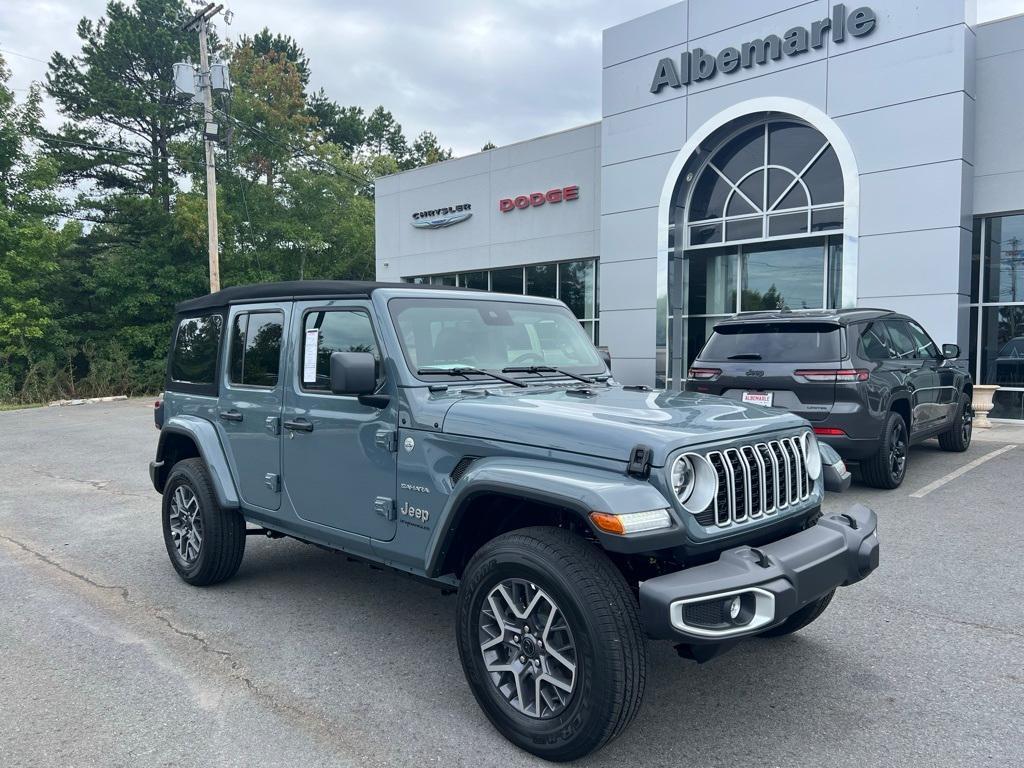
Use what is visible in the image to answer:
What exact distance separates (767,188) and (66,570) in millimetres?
13487

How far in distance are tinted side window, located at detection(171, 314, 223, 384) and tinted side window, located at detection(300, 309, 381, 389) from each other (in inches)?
42.5

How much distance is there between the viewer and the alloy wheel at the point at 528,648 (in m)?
2.81

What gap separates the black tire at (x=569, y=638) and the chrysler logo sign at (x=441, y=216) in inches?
733

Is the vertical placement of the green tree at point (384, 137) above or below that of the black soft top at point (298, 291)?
above

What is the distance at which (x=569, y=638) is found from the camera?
279 cm

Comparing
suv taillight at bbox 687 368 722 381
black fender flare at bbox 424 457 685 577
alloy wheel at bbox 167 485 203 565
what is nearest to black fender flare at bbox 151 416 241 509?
alloy wheel at bbox 167 485 203 565

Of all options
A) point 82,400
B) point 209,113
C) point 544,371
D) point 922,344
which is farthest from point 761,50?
point 82,400

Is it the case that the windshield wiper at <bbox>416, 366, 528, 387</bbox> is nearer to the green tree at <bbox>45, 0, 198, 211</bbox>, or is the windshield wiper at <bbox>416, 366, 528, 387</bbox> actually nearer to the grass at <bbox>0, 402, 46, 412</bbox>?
the grass at <bbox>0, 402, 46, 412</bbox>

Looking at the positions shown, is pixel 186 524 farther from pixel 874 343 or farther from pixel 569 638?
pixel 874 343

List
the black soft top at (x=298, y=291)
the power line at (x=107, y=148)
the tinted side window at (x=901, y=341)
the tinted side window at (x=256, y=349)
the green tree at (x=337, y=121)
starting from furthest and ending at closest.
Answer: the green tree at (x=337, y=121)
the power line at (x=107, y=148)
the tinted side window at (x=901, y=341)
the tinted side window at (x=256, y=349)
the black soft top at (x=298, y=291)

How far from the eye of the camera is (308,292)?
4203 millimetres

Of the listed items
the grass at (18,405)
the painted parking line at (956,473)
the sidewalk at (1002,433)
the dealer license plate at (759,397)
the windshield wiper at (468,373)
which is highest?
the windshield wiper at (468,373)

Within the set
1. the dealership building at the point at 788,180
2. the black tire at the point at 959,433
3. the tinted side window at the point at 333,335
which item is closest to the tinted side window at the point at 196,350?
the tinted side window at the point at 333,335

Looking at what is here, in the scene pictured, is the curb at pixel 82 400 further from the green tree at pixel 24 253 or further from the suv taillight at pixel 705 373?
the suv taillight at pixel 705 373
